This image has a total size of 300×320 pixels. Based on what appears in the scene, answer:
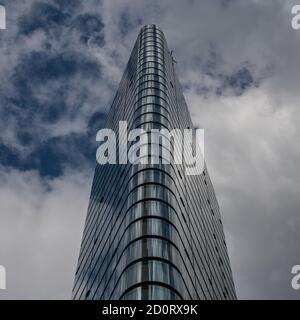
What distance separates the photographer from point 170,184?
40281 millimetres

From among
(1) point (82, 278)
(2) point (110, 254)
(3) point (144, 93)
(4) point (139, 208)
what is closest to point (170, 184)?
(4) point (139, 208)

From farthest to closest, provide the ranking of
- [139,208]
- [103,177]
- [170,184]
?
[103,177]
[170,184]
[139,208]

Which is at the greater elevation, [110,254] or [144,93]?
[144,93]

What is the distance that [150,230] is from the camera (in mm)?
34562

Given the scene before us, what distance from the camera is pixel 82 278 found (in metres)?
58.8

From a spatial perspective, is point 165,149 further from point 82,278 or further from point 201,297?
point 82,278

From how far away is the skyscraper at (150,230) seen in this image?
32625 millimetres

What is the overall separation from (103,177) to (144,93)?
1978 centimetres

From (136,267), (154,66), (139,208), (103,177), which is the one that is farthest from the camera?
(103,177)

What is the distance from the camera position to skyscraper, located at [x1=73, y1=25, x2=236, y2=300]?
3262 centimetres
